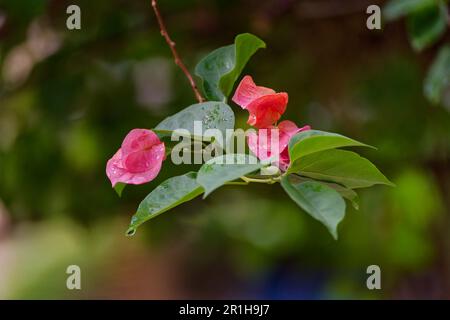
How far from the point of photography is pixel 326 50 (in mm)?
1828

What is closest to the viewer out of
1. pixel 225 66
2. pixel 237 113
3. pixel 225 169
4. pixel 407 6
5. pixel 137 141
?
pixel 225 169

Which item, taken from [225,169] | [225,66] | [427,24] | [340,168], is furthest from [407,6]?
[225,169]

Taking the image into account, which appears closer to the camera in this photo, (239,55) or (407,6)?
(239,55)

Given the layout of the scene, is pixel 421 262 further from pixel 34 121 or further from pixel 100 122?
pixel 34 121

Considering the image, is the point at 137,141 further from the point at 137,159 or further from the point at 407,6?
the point at 407,6

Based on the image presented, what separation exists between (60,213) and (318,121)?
0.67 metres

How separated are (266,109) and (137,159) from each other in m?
0.13

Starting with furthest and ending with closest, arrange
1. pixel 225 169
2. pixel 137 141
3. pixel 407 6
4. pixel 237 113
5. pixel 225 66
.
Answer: pixel 237 113 < pixel 407 6 < pixel 225 66 < pixel 137 141 < pixel 225 169

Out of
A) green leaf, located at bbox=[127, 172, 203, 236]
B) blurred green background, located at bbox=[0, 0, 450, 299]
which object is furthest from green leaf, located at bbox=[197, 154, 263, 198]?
blurred green background, located at bbox=[0, 0, 450, 299]

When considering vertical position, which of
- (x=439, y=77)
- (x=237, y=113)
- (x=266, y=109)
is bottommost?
(x=266, y=109)

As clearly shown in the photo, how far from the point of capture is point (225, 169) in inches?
23.0

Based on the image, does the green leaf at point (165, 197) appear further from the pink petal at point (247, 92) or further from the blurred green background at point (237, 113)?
the blurred green background at point (237, 113)

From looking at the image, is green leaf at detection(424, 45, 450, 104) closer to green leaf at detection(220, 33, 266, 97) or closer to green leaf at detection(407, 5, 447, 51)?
green leaf at detection(407, 5, 447, 51)

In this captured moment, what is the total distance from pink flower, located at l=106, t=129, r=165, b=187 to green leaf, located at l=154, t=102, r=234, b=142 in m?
0.02
